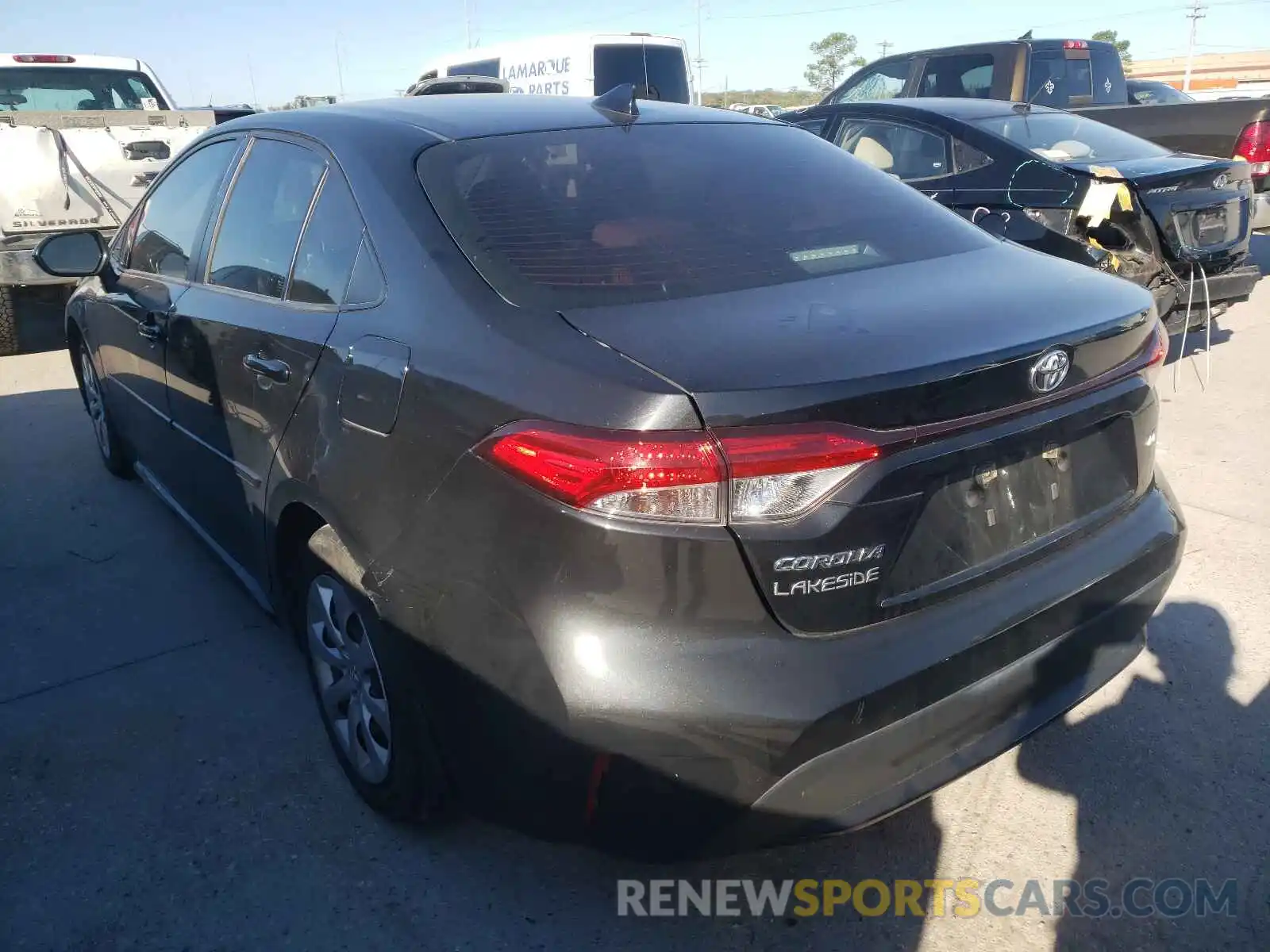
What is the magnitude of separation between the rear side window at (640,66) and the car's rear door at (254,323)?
1164 centimetres

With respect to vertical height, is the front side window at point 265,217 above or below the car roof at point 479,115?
below

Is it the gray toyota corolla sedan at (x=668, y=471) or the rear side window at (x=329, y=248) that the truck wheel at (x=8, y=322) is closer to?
the gray toyota corolla sedan at (x=668, y=471)

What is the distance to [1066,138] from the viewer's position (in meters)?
6.41

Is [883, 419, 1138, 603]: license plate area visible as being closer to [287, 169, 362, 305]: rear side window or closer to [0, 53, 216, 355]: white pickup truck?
[287, 169, 362, 305]: rear side window

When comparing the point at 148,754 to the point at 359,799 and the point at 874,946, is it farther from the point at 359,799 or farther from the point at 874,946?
the point at 874,946

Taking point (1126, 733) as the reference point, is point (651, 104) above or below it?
above

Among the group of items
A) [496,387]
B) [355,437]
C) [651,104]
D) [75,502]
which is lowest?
[75,502]

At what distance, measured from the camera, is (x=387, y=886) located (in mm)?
2373

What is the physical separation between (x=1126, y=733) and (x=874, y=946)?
111 cm

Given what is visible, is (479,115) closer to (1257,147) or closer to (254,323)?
(254,323)

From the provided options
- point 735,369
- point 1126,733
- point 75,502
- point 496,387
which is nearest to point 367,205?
point 496,387

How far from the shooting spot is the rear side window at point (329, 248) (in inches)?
96.3

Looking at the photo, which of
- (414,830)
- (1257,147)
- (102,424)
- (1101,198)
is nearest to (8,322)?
(102,424)

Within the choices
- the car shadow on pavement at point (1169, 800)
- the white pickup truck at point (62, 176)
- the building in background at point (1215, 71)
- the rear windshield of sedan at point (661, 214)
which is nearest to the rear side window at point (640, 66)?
the white pickup truck at point (62, 176)
